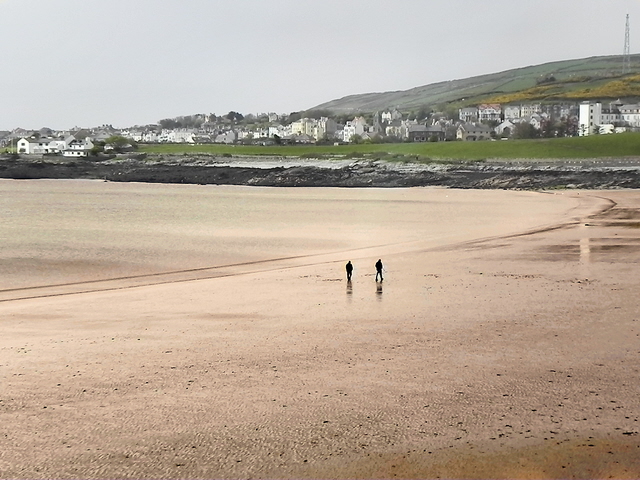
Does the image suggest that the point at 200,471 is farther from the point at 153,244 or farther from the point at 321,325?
the point at 153,244

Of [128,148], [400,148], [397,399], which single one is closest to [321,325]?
[397,399]

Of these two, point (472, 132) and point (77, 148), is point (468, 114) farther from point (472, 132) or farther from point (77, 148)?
point (77, 148)

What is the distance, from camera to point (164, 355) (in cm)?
1077

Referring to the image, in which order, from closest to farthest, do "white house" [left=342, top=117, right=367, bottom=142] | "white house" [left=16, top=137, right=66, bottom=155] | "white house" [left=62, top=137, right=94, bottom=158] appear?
"white house" [left=62, top=137, right=94, bottom=158]
"white house" [left=16, top=137, right=66, bottom=155]
"white house" [left=342, top=117, right=367, bottom=142]

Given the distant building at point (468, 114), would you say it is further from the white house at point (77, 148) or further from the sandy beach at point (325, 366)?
the sandy beach at point (325, 366)

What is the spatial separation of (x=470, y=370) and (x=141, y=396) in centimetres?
376

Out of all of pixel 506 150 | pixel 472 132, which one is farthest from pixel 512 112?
pixel 506 150

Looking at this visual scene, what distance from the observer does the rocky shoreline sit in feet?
226

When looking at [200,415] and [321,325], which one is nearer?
[200,415]

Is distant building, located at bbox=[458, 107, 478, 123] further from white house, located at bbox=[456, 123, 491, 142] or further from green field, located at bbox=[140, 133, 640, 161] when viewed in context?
green field, located at bbox=[140, 133, 640, 161]

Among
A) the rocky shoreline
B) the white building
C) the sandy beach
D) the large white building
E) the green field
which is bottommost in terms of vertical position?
the rocky shoreline

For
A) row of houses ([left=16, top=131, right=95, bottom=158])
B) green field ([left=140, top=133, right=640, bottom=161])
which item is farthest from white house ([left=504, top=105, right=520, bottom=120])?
row of houses ([left=16, top=131, right=95, bottom=158])

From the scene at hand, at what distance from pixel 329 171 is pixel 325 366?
80.3 meters

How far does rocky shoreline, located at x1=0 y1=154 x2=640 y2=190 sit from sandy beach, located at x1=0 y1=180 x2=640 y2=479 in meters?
46.7
